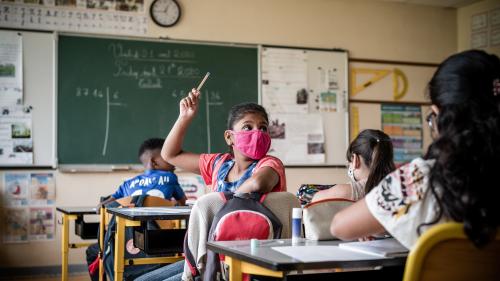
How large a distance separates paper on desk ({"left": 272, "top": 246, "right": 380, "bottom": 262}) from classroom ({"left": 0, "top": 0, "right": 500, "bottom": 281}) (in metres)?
3.37

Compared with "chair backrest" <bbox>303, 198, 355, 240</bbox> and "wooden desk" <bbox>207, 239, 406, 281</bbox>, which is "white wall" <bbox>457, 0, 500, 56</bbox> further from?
"wooden desk" <bbox>207, 239, 406, 281</bbox>

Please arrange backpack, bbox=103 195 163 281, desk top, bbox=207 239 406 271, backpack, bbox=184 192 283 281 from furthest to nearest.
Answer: backpack, bbox=103 195 163 281
backpack, bbox=184 192 283 281
desk top, bbox=207 239 406 271

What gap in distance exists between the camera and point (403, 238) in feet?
4.69

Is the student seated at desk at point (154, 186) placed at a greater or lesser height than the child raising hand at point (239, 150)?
lesser

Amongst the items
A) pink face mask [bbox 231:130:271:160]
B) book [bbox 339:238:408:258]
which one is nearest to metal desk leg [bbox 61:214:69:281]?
pink face mask [bbox 231:130:271:160]

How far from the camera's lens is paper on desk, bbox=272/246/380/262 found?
55.7 inches

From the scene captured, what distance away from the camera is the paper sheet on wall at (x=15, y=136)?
5.08 metres

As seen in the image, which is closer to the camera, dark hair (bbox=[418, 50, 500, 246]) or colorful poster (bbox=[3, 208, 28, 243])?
dark hair (bbox=[418, 50, 500, 246])

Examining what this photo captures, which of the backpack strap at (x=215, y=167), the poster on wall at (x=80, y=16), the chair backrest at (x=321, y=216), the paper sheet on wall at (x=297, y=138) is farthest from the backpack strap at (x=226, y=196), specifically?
the paper sheet on wall at (x=297, y=138)

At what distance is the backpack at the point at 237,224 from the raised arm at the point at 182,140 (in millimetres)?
812

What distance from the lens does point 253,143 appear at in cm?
269

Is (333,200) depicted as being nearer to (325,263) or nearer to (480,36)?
(325,263)

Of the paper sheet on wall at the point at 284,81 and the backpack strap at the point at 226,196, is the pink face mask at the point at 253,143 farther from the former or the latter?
the paper sheet on wall at the point at 284,81

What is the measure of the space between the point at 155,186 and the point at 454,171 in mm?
2749
